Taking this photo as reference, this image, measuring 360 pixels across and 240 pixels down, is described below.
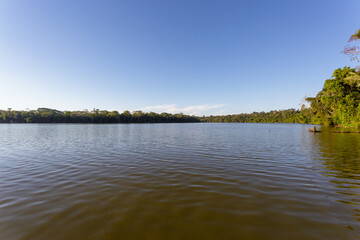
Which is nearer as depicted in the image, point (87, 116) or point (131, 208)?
point (131, 208)

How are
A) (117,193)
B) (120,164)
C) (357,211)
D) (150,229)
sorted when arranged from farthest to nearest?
(120,164)
(117,193)
(357,211)
(150,229)

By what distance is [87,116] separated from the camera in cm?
15975

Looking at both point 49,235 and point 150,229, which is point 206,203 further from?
point 49,235

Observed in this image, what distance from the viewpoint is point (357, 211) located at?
213 inches

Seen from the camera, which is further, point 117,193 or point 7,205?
point 117,193

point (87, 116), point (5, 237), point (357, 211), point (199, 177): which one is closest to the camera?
point (5, 237)

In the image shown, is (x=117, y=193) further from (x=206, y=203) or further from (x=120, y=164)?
(x=120, y=164)

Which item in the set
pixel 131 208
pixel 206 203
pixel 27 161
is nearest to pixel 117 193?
pixel 131 208

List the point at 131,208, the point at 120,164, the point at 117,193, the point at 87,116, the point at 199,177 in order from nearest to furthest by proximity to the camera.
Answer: the point at 131,208 → the point at 117,193 → the point at 199,177 → the point at 120,164 → the point at 87,116

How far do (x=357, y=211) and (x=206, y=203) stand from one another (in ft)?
16.5

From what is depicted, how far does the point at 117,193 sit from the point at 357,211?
896 cm

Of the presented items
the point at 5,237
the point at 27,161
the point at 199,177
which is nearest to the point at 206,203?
the point at 199,177

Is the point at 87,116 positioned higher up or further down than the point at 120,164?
higher up

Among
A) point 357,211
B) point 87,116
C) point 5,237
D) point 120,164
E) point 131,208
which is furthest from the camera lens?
point 87,116
